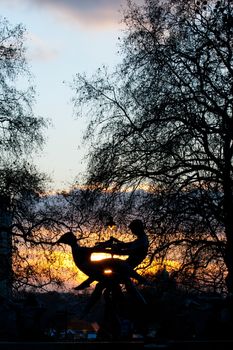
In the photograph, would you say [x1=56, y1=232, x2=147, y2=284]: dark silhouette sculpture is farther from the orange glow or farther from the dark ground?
the dark ground

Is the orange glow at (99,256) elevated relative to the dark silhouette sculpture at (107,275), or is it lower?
elevated

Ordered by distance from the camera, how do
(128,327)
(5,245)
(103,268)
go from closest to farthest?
(103,268), (128,327), (5,245)

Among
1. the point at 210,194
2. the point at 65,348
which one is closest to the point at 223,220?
the point at 210,194

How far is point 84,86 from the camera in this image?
3275 centimetres

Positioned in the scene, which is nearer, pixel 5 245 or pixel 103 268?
pixel 103 268

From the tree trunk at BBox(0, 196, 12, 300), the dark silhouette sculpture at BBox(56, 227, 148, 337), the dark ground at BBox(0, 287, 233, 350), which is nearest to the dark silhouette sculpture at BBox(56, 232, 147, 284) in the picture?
the dark silhouette sculpture at BBox(56, 227, 148, 337)

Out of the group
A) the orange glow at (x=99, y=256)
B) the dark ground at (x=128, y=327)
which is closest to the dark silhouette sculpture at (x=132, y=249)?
the orange glow at (x=99, y=256)

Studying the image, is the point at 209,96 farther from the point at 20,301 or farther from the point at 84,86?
the point at 20,301

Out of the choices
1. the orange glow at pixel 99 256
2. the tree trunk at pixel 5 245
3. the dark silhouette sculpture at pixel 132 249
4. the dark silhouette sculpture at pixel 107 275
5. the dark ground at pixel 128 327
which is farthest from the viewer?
the tree trunk at pixel 5 245

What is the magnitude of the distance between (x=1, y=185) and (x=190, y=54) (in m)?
7.31

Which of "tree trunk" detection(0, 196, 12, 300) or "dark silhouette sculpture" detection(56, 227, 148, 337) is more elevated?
"tree trunk" detection(0, 196, 12, 300)

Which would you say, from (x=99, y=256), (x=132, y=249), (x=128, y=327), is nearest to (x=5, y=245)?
(x=128, y=327)

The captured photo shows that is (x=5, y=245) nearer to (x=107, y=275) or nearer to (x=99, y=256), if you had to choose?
(x=99, y=256)

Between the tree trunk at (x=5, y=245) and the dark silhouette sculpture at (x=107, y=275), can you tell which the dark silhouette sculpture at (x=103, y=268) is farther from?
the tree trunk at (x=5, y=245)
